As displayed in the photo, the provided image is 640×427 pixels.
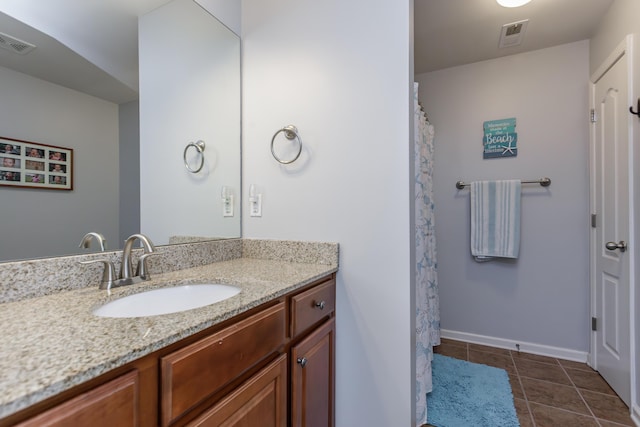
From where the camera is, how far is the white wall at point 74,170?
850mm

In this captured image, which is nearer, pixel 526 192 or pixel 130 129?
pixel 130 129

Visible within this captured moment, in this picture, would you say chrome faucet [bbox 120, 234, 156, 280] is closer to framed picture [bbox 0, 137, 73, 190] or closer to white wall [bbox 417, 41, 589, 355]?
framed picture [bbox 0, 137, 73, 190]

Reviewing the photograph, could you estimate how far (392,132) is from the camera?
1275 mm

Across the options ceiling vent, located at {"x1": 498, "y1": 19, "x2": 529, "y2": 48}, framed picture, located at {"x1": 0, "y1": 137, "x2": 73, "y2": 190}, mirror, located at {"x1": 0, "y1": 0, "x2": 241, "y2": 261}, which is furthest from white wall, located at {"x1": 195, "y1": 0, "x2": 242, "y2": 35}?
ceiling vent, located at {"x1": 498, "y1": 19, "x2": 529, "y2": 48}

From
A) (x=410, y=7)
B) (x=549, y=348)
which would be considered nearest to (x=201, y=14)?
(x=410, y=7)

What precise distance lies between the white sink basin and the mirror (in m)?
0.26

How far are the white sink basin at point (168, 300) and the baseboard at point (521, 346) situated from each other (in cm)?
230

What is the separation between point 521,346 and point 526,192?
124 cm

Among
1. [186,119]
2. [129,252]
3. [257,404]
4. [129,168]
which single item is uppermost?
[186,119]

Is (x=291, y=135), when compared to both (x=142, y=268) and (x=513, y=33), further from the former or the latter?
(x=513, y=33)

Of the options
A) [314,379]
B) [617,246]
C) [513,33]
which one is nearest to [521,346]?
[617,246]

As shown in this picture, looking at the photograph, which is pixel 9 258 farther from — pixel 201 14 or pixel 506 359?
pixel 506 359

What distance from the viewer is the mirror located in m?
0.88

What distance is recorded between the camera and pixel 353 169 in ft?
4.44
